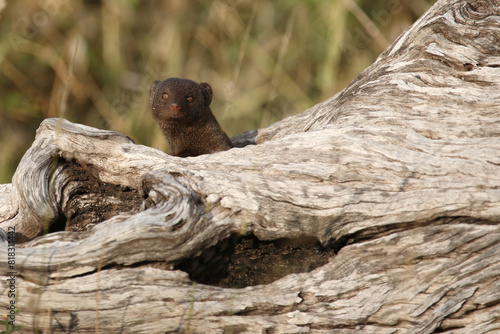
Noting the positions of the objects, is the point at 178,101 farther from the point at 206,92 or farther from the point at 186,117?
the point at 206,92

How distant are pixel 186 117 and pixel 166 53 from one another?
3.07 meters

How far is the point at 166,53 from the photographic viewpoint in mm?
7211

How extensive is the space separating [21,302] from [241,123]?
4678mm

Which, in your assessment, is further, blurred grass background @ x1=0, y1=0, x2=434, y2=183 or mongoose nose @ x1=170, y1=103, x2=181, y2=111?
blurred grass background @ x1=0, y1=0, x2=434, y2=183

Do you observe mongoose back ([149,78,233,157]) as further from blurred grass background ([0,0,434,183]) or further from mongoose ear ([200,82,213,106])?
blurred grass background ([0,0,434,183])

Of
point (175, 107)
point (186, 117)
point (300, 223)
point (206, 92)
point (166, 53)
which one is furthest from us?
point (166, 53)

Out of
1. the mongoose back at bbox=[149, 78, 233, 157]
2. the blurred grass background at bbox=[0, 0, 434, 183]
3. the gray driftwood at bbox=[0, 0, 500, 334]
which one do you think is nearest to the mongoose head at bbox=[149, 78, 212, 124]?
the mongoose back at bbox=[149, 78, 233, 157]

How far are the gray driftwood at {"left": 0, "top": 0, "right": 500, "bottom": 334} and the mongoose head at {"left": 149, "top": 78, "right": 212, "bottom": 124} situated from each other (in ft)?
3.18

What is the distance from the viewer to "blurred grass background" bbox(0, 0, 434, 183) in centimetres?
650

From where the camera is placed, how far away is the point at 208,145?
14.9 feet

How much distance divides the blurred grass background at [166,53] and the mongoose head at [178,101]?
1.92 m

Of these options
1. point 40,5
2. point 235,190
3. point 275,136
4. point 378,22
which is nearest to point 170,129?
point 275,136

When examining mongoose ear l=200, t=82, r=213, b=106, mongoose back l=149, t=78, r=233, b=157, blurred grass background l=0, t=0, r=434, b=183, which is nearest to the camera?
mongoose back l=149, t=78, r=233, b=157

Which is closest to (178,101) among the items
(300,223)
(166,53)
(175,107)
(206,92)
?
(175,107)
